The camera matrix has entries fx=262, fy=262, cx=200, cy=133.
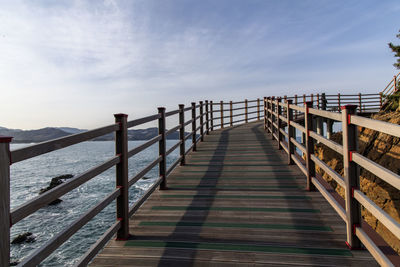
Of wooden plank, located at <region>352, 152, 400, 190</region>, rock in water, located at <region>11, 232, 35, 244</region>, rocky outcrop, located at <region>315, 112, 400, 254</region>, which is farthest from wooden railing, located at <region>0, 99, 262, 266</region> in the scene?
rock in water, located at <region>11, 232, 35, 244</region>

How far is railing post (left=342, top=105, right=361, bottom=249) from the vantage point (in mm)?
2311

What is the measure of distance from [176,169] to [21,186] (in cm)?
6335

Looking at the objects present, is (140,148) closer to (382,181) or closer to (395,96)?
(382,181)

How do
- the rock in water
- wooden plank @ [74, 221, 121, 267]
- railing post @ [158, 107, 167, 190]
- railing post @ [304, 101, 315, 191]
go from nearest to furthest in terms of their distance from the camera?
wooden plank @ [74, 221, 121, 267] < railing post @ [304, 101, 315, 191] < railing post @ [158, 107, 167, 190] < the rock in water

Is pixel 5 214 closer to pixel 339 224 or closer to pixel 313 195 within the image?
pixel 339 224

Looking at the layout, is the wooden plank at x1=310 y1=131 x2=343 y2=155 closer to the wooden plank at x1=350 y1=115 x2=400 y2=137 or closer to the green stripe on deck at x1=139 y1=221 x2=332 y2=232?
the wooden plank at x1=350 y1=115 x2=400 y2=137

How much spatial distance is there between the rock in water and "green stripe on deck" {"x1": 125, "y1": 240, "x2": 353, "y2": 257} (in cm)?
3195

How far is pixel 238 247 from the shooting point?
96.3 inches

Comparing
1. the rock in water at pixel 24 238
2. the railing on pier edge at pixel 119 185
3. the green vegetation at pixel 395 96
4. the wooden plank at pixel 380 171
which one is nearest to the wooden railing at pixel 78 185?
the railing on pier edge at pixel 119 185

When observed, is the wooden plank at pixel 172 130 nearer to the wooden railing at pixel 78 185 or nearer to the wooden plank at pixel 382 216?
the wooden railing at pixel 78 185

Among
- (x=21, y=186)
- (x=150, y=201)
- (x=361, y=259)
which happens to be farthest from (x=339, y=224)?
(x=21, y=186)

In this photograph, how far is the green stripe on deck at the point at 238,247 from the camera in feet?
7.68

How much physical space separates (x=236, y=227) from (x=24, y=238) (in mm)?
32748

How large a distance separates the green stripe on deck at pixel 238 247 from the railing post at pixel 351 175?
0.19 metres
